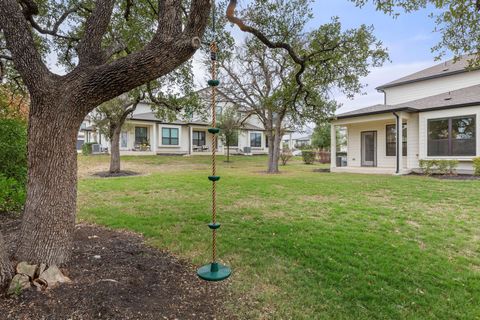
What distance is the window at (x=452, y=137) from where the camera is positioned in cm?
1335

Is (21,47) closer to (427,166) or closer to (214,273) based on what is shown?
(214,273)

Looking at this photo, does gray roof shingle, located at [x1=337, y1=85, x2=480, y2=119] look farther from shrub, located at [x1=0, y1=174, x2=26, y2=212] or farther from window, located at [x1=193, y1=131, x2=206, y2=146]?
window, located at [x1=193, y1=131, x2=206, y2=146]

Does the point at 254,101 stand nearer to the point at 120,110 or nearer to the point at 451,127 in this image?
the point at 120,110

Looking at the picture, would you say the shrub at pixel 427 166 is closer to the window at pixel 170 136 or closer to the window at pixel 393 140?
the window at pixel 393 140

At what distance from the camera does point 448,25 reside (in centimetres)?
565

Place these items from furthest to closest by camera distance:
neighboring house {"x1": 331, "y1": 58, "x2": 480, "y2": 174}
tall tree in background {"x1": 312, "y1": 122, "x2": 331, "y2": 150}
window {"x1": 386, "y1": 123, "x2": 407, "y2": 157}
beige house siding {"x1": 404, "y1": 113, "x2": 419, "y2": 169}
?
tall tree in background {"x1": 312, "y1": 122, "x2": 331, "y2": 150} → window {"x1": 386, "y1": 123, "x2": 407, "y2": 157} → beige house siding {"x1": 404, "y1": 113, "x2": 419, "y2": 169} → neighboring house {"x1": 331, "y1": 58, "x2": 480, "y2": 174}

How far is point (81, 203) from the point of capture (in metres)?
7.29

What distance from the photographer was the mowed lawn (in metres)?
3.02

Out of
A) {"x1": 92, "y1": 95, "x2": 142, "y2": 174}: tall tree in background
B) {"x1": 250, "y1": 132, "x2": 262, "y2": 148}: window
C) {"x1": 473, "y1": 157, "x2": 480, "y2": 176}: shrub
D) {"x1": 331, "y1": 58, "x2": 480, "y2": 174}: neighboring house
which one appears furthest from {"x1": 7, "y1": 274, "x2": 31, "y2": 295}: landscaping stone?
{"x1": 250, "y1": 132, "x2": 262, "y2": 148}: window

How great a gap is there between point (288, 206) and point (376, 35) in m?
5.94

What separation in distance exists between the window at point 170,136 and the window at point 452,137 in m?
21.6

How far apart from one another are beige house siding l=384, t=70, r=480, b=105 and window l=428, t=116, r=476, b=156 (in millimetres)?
3753

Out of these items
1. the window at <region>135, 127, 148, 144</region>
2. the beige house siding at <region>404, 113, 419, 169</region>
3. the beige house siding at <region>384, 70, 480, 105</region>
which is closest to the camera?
the beige house siding at <region>404, 113, 419, 169</region>

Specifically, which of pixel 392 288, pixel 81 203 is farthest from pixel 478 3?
pixel 81 203
